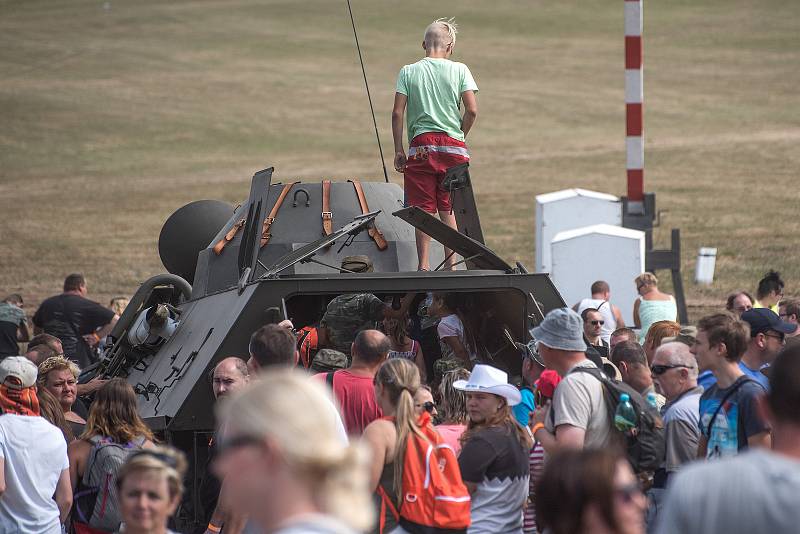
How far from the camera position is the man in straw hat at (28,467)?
603 cm

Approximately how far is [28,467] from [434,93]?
3.97 m

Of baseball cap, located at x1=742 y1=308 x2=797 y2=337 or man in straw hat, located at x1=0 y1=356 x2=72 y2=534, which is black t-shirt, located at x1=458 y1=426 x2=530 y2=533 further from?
baseball cap, located at x1=742 y1=308 x2=797 y2=337

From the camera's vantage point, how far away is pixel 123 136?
127 ft

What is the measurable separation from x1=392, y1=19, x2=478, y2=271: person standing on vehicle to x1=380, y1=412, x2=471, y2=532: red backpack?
3460mm

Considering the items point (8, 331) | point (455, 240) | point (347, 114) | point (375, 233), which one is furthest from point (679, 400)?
point (347, 114)

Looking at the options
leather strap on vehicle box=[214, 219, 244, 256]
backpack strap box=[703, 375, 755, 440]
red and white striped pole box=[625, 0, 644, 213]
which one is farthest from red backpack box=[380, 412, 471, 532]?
red and white striped pole box=[625, 0, 644, 213]

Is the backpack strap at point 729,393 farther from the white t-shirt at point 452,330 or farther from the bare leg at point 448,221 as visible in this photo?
the bare leg at point 448,221

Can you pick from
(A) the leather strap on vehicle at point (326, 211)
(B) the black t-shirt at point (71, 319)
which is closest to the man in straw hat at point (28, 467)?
(A) the leather strap on vehicle at point (326, 211)

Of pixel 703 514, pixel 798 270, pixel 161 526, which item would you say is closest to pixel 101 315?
pixel 161 526

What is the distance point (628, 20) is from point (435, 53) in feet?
23.6

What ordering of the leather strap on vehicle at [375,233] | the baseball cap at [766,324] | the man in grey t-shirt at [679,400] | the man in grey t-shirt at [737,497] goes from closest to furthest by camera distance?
the man in grey t-shirt at [737,497], the man in grey t-shirt at [679,400], the baseball cap at [766,324], the leather strap on vehicle at [375,233]

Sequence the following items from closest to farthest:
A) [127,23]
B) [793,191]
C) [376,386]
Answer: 1. [376,386]
2. [793,191]
3. [127,23]

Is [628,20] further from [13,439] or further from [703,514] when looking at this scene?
[703,514]

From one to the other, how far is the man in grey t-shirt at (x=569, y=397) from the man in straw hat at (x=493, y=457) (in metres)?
0.15
